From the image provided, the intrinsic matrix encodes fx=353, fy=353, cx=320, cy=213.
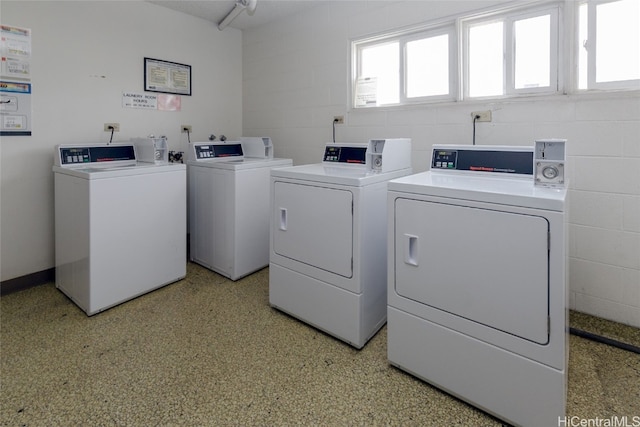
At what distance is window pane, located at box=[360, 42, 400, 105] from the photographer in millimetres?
3151

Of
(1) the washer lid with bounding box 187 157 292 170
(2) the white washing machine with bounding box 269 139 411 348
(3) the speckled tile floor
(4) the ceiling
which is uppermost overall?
(4) the ceiling

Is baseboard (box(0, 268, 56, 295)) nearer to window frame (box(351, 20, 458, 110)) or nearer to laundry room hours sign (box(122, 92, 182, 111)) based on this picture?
laundry room hours sign (box(122, 92, 182, 111))

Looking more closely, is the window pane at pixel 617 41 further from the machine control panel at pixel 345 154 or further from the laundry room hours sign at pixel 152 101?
the laundry room hours sign at pixel 152 101

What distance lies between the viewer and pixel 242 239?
3.12 meters

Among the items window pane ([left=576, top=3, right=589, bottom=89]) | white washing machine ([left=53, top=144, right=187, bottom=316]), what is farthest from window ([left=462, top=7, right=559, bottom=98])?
white washing machine ([left=53, top=144, right=187, bottom=316])

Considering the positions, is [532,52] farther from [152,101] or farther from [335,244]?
[152,101]

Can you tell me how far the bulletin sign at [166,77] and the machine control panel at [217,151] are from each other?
2.45 ft

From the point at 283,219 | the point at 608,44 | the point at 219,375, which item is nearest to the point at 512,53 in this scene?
the point at 608,44

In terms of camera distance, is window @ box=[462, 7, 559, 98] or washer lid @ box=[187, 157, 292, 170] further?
washer lid @ box=[187, 157, 292, 170]

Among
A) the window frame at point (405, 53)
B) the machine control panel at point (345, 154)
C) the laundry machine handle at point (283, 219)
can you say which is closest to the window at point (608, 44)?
the window frame at point (405, 53)

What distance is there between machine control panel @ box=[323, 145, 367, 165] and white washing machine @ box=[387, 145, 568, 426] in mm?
762

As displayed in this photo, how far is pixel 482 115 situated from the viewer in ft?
8.46

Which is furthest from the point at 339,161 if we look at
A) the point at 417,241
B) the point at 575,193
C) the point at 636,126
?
the point at 636,126

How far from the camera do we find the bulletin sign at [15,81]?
2611 millimetres
